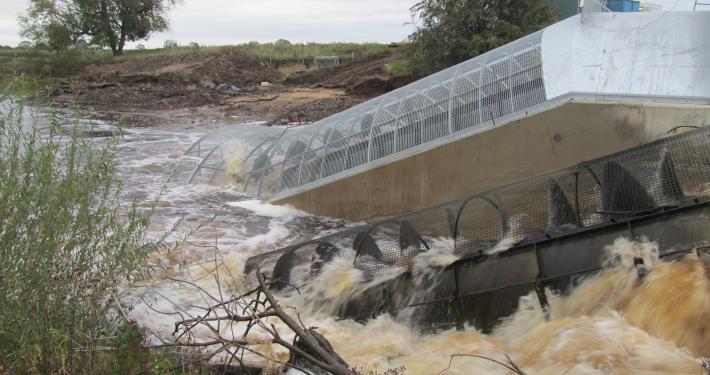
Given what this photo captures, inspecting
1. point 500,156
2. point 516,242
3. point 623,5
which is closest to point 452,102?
point 500,156

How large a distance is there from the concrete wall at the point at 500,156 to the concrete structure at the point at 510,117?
0.02 meters

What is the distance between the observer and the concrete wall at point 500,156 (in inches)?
333

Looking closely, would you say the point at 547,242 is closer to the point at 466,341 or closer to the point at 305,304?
the point at 466,341

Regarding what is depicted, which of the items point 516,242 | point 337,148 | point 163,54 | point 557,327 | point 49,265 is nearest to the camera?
point 49,265

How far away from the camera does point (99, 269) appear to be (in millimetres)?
4672

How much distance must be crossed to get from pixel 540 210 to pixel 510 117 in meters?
3.74

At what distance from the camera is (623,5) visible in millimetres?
14453

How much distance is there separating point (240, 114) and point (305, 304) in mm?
20142

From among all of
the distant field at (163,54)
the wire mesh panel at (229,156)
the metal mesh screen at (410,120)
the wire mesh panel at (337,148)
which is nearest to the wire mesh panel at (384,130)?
the metal mesh screen at (410,120)

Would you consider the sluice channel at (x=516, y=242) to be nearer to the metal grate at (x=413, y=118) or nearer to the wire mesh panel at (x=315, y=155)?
the metal grate at (x=413, y=118)

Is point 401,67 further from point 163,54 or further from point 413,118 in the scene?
point 163,54

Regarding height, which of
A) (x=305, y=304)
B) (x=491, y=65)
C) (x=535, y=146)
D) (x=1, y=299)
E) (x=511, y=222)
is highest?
(x=491, y=65)

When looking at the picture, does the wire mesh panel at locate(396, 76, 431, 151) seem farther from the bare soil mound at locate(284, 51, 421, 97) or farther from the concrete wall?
the bare soil mound at locate(284, 51, 421, 97)

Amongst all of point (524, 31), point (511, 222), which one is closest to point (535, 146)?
point (511, 222)
